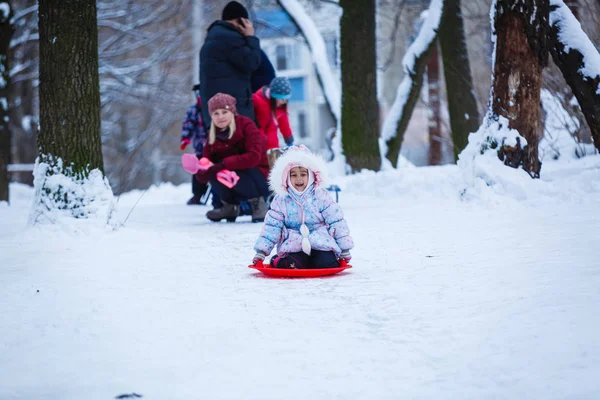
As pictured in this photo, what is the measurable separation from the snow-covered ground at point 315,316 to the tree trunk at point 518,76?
1250 mm

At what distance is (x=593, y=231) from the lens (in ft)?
19.8

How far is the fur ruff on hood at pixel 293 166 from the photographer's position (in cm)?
578

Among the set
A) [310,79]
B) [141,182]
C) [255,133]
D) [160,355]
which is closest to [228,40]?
[255,133]

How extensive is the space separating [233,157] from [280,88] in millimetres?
Answer: 1402

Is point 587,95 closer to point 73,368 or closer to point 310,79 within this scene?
point 73,368

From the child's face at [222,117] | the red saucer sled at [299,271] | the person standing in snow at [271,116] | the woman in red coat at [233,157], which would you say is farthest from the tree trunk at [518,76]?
the red saucer sled at [299,271]

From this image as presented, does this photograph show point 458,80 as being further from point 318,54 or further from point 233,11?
point 233,11

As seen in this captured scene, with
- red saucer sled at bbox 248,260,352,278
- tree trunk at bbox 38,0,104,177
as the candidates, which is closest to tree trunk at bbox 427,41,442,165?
tree trunk at bbox 38,0,104,177

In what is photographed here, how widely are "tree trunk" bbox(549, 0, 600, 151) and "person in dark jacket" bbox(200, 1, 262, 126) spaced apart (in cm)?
350

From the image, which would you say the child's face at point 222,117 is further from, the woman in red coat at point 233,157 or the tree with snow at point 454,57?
the tree with snow at point 454,57

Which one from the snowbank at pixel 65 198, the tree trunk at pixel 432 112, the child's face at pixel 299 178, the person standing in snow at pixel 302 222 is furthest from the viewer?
the tree trunk at pixel 432 112

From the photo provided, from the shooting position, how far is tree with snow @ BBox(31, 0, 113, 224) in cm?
747

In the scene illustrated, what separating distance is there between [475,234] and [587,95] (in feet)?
7.85

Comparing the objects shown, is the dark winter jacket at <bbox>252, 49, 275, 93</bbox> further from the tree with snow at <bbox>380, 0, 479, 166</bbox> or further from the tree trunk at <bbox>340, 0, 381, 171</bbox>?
the tree with snow at <bbox>380, 0, 479, 166</bbox>
